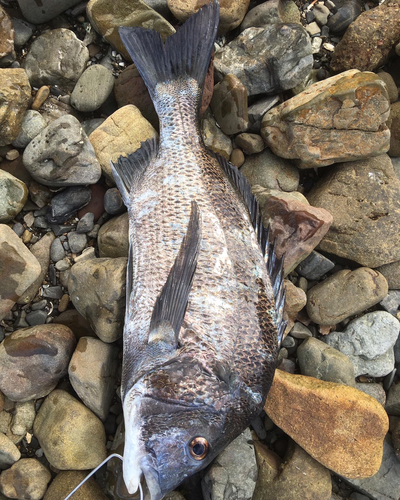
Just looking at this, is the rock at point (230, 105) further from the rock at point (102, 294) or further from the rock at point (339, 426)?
the rock at point (339, 426)

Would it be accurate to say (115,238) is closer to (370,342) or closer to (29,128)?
(29,128)

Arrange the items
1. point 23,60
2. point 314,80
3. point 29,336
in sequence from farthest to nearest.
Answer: point 314,80 → point 23,60 → point 29,336

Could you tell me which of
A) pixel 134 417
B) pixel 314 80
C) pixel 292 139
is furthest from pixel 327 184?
pixel 134 417

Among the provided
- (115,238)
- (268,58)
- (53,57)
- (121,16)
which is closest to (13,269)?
(115,238)

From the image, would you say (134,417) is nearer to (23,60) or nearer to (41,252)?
(41,252)

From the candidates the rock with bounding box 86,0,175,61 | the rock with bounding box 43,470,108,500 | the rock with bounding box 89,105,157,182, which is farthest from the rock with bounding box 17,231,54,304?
the rock with bounding box 86,0,175,61
